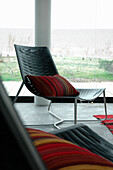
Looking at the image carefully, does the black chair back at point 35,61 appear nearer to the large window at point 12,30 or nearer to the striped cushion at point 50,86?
the striped cushion at point 50,86

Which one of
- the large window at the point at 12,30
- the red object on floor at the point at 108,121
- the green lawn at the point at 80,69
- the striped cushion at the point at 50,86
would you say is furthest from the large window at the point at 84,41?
the striped cushion at the point at 50,86

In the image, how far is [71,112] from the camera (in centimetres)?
369

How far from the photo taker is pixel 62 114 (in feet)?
11.7

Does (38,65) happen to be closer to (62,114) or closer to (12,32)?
(62,114)

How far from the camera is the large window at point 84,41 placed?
4336 mm

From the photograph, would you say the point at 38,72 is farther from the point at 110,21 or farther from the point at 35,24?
the point at 110,21

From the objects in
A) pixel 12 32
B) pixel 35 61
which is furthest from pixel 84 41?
pixel 35 61

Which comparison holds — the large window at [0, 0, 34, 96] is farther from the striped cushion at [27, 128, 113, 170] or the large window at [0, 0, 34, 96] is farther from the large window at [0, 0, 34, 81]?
the striped cushion at [27, 128, 113, 170]

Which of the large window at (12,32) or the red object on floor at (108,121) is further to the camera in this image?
the large window at (12,32)

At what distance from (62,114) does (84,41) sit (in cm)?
160

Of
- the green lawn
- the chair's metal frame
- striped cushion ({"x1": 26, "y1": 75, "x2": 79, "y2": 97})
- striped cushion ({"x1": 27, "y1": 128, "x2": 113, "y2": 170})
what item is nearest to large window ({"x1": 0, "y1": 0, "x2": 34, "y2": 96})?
the green lawn

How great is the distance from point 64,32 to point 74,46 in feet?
1.02

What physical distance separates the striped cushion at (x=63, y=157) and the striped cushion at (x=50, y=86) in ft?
6.40

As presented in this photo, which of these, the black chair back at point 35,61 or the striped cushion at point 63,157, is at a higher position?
the striped cushion at point 63,157
